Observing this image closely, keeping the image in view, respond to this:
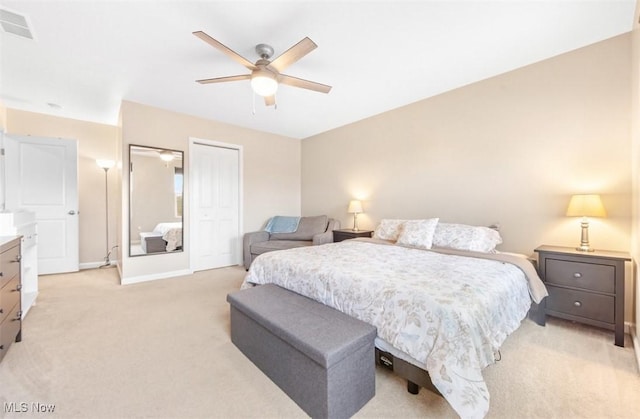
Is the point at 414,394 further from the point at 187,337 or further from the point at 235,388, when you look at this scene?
the point at 187,337

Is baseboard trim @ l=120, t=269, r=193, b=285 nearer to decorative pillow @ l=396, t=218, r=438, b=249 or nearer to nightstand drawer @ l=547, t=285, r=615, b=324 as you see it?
decorative pillow @ l=396, t=218, r=438, b=249

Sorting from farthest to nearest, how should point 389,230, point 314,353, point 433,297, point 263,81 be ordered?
point 389,230
point 263,81
point 433,297
point 314,353

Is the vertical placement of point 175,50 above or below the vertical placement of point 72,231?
above

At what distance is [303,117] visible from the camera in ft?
14.5

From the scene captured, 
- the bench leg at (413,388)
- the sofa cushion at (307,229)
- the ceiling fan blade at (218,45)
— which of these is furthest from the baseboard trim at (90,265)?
the bench leg at (413,388)

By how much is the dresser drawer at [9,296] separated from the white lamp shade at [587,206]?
4498mm

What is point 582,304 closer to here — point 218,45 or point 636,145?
point 636,145

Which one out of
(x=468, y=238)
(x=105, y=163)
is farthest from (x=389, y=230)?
(x=105, y=163)

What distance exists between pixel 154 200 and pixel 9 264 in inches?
87.1

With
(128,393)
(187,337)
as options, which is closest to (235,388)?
(128,393)

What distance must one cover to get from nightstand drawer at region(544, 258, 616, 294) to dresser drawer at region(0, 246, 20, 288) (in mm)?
4306

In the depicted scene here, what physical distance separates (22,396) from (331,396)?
1825 mm

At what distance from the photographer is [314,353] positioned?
1.36 meters

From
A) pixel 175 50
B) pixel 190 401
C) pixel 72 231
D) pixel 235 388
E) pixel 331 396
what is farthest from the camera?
pixel 72 231
